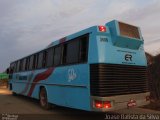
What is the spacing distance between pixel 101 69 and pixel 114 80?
599 mm

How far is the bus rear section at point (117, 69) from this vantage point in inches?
314

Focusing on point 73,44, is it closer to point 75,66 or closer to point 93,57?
point 75,66

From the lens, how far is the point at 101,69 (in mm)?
8000

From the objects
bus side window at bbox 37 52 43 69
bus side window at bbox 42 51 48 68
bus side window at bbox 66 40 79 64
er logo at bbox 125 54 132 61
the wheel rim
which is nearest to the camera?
er logo at bbox 125 54 132 61

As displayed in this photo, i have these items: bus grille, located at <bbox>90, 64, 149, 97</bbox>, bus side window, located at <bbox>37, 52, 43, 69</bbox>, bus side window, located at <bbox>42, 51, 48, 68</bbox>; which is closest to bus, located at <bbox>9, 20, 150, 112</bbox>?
bus grille, located at <bbox>90, 64, 149, 97</bbox>

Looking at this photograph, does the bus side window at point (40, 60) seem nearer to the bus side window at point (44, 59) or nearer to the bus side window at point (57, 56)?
the bus side window at point (44, 59)

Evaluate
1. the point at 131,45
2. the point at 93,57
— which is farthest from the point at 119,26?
the point at 93,57

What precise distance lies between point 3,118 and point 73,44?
12.5ft

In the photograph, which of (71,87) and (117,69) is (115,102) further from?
(71,87)

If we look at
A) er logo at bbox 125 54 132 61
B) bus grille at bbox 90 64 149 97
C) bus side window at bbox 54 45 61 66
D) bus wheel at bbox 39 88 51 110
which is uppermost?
bus side window at bbox 54 45 61 66

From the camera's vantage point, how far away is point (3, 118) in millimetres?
10070

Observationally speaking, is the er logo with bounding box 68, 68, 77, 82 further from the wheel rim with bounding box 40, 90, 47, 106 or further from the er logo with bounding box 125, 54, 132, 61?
the wheel rim with bounding box 40, 90, 47, 106

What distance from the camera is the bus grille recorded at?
7.95 m

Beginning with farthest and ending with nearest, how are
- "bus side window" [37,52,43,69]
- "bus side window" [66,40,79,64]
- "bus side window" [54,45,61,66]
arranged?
"bus side window" [37,52,43,69], "bus side window" [54,45,61,66], "bus side window" [66,40,79,64]
